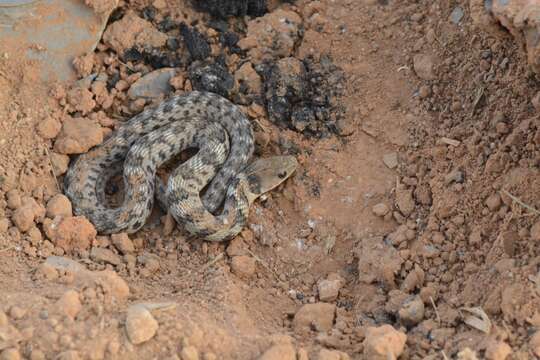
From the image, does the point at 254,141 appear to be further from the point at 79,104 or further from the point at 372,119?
the point at 79,104

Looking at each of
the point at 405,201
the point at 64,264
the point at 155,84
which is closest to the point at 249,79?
the point at 155,84

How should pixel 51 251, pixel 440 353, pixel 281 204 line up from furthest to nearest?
pixel 281 204 < pixel 51 251 < pixel 440 353

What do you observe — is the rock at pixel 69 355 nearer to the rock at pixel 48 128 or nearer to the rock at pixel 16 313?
the rock at pixel 16 313

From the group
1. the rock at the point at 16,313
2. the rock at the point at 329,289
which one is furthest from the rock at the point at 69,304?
the rock at the point at 329,289

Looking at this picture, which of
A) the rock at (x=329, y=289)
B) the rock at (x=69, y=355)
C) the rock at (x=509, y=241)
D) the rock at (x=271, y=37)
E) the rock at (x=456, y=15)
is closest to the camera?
the rock at (x=69, y=355)

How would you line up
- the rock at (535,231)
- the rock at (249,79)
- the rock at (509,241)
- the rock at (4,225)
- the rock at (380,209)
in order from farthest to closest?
the rock at (249,79), the rock at (380,209), the rock at (4,225), the rock at (509,241), the rock at (535,231)

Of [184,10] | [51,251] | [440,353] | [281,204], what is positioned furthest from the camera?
[184,10]

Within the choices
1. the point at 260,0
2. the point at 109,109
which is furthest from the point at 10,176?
the point at 260,0
